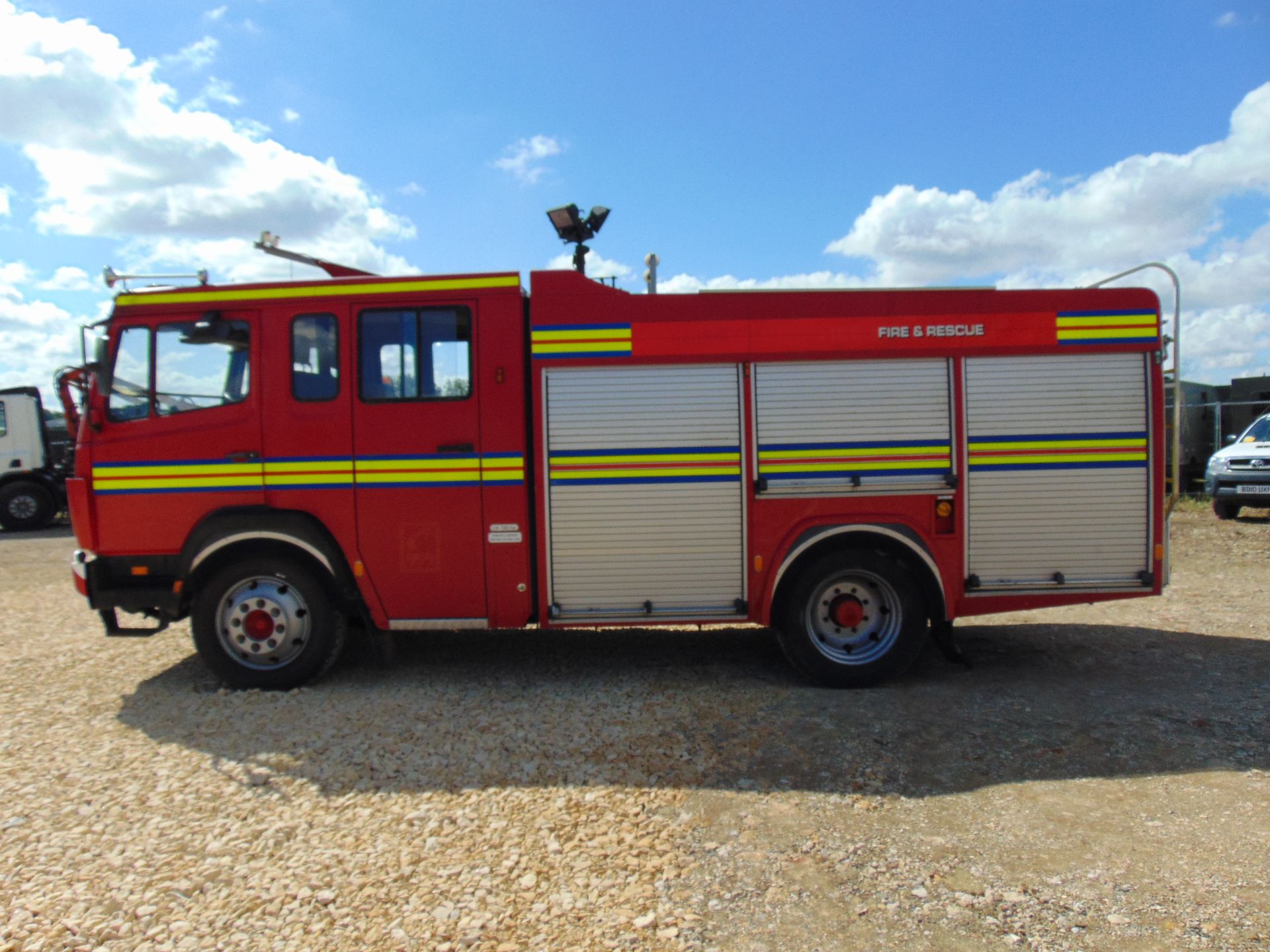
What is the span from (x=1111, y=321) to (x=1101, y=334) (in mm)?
111

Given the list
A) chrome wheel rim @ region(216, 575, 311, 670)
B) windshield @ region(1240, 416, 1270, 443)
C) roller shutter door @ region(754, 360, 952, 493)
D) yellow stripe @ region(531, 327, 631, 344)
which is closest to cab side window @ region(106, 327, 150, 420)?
chrome wheel rim @ region(216, 575, 311, 670)

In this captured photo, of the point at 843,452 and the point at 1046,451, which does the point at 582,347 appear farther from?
the point at 1046,451

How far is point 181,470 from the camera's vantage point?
5312mm

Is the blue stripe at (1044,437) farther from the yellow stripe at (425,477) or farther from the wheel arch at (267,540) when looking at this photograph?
the wheel arch at (267,540)

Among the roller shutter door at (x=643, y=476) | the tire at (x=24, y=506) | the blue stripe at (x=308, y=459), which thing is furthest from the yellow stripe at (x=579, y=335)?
the tire at (x=24, y=506)

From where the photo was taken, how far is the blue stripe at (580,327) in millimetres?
5230

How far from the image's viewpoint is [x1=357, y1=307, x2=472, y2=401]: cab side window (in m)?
5.29

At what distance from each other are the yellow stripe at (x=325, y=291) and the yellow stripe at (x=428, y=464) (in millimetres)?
1102

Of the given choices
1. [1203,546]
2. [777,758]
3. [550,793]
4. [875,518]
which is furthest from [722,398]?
[1203,546]

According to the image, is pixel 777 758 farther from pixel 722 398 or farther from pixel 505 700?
pixel 722 398

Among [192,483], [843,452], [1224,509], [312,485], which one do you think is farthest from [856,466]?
[1224,509]

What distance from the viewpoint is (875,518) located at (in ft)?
17.2

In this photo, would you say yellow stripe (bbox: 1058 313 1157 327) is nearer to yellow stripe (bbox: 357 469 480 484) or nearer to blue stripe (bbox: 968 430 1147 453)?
blue stripe (bbox: 968 430 1147 453)

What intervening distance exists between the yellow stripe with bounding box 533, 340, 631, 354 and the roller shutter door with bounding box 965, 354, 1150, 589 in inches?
88.8
